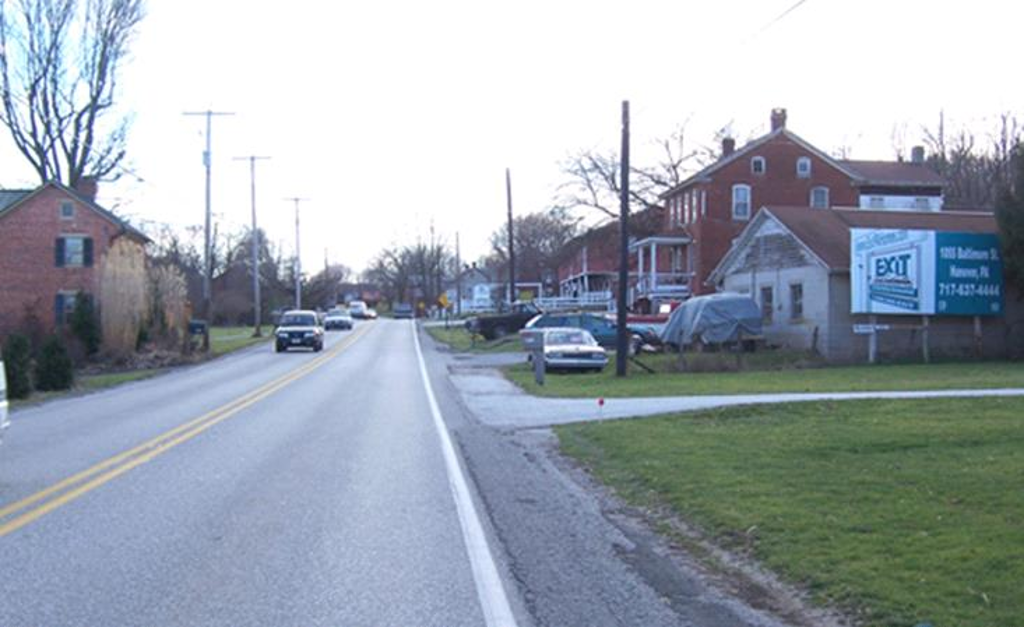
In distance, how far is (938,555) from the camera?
7809 mm

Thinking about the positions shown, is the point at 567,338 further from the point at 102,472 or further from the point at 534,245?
the point at 534,245

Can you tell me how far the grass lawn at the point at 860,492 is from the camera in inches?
280

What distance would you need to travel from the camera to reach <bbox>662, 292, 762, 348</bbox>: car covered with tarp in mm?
34812

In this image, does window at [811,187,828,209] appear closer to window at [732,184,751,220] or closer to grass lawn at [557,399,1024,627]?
window at [732,184,751,220]

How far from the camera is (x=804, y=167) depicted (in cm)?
5738

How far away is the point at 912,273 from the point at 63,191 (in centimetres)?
3767

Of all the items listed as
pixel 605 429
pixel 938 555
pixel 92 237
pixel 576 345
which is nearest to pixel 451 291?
pixel 92 237

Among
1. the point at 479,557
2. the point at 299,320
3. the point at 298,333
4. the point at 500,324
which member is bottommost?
the point at 479,557

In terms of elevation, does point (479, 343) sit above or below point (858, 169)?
below

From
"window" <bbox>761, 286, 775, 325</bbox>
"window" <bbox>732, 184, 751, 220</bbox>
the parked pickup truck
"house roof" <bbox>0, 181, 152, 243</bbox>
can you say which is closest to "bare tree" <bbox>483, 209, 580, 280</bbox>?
"window" <bbox>732, 184, 751, 220</bbox>

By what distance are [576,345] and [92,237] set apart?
31.0 m

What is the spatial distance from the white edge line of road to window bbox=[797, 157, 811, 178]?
152ft

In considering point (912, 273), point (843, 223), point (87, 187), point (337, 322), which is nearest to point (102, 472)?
point (912, 273)

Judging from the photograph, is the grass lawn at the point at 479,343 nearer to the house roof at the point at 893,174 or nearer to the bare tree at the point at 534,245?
the house roof at the point at 893,174
